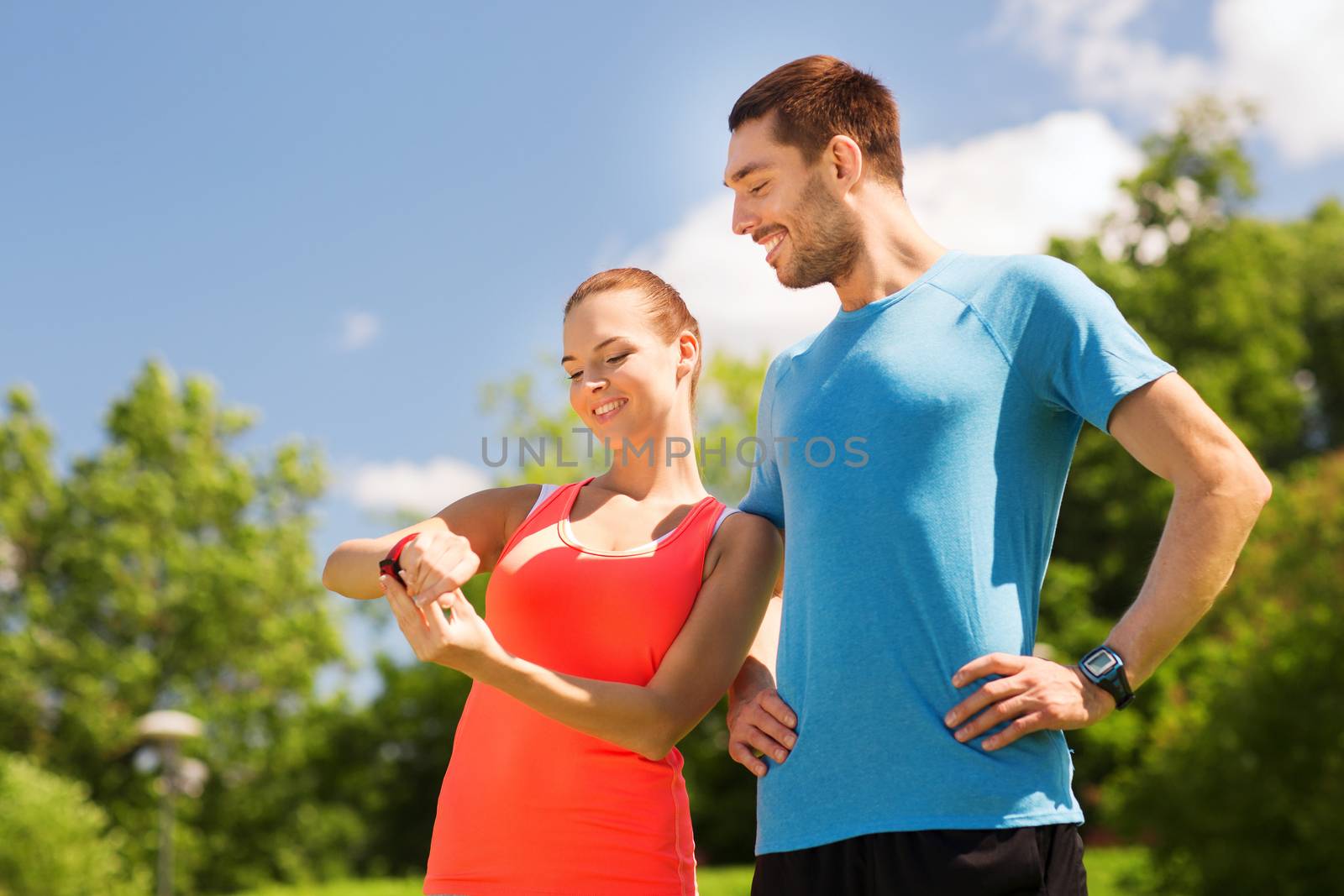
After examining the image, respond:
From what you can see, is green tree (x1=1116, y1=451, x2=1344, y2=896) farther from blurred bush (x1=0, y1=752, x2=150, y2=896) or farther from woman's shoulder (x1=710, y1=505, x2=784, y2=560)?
blurred bush (x1=0, y1=752, x2=150, y2=896)

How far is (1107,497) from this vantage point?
27.6 metres

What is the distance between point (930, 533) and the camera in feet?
7.64

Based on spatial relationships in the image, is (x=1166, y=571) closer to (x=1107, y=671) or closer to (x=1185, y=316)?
(x=1107, y=671)

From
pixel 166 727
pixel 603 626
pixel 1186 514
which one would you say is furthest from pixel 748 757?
pixel 166 727

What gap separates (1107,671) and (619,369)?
1.20 metres

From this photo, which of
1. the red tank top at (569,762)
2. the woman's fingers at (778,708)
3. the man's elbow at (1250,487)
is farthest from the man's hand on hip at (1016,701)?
the red tank top at (569,762)

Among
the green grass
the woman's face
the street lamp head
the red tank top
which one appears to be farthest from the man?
the street lamp head

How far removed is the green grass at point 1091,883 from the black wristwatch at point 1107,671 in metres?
12.5

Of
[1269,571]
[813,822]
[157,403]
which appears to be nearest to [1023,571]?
[813,822]

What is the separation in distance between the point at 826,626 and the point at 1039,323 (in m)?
0.70

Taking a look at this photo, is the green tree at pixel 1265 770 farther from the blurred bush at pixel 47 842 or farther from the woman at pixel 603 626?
the blurred bush at pixel 47 842

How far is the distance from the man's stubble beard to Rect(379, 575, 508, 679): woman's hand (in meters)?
1.04

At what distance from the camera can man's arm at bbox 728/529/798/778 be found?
2.44m

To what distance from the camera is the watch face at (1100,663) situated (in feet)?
7.46
